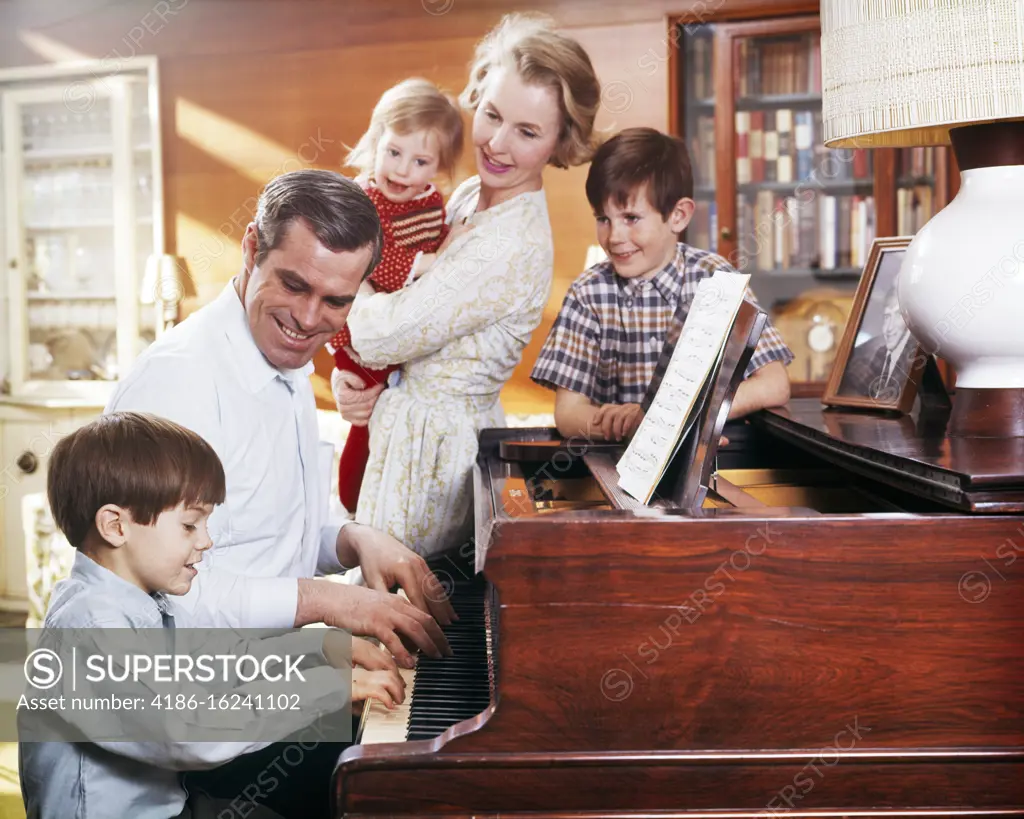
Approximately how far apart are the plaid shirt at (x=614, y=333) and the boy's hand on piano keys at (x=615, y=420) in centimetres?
28

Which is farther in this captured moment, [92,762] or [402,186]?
[402,186]

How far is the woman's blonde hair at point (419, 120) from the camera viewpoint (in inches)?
100.0

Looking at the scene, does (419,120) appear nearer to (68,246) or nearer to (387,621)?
(387,621)

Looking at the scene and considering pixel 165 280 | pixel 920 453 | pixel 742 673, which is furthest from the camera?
pixel 165 280

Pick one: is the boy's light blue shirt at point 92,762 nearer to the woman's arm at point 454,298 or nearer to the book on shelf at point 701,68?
the woman's arm at point 454,298

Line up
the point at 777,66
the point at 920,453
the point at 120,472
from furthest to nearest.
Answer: the point at 777,66 < the point at 120,472 < the point at 920,453

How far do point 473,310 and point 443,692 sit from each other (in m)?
0.99

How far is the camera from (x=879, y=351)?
6.20ft

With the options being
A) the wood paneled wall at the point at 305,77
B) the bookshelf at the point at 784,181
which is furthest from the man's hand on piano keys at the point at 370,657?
the bookshelf at the point at 784,181

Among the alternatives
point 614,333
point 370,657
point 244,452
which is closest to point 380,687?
point 370,657

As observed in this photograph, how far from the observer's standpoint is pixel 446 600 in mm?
1608

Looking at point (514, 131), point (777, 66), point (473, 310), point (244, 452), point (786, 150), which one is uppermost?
point (777, 66)

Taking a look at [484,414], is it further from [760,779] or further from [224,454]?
[760,779]

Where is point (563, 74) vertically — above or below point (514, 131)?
above
